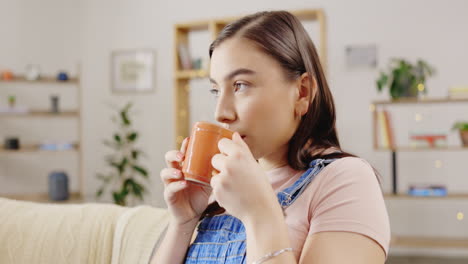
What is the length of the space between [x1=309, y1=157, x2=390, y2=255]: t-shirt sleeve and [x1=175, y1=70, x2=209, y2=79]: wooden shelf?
12.3 feet

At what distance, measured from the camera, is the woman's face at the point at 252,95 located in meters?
0.87

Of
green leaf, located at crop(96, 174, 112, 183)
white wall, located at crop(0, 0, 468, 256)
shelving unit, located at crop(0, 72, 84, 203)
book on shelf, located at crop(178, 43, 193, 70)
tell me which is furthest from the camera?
green leaf, located at crop(96, 174, 112, 183)


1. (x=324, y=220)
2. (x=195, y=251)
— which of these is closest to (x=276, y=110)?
(x=324, y=220)

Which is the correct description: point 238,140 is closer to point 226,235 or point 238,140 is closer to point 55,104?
point 226,235

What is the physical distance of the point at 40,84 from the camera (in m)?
5.20

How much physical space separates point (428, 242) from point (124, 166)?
9.47 ft

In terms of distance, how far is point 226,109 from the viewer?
34.7 inches

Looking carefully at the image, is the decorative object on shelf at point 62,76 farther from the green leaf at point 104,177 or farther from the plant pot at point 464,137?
the plant pot at point 464,137

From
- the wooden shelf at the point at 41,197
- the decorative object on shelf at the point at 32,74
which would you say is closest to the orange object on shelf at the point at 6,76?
the decorative object on shelf at the point at 32,74

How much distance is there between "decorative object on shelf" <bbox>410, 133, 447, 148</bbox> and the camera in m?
3.94

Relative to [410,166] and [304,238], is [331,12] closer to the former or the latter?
[410,166]

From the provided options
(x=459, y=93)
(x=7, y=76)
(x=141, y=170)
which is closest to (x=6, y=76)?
(x=7, y=76)

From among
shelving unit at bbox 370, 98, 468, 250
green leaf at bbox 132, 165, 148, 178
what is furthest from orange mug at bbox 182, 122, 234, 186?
green leaf at bbox 132, 165, 148, 178

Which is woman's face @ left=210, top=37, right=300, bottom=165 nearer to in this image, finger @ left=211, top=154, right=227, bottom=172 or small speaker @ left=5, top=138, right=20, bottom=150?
finger @ left=211, top=154, right=227, bottom=172
